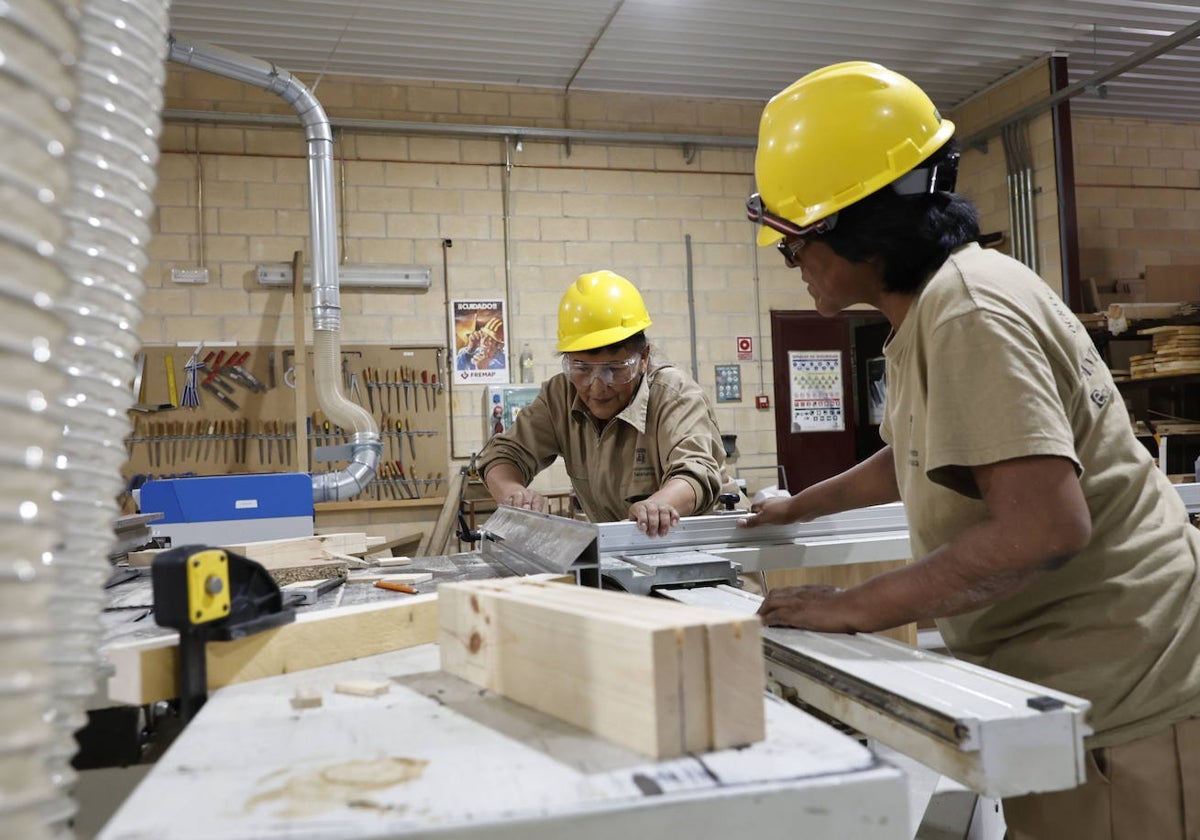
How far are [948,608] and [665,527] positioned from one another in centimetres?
90

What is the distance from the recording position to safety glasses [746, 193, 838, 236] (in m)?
1.40

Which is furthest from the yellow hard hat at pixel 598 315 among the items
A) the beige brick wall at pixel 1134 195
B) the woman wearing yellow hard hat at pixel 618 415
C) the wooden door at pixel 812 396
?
the beige brick wall at pixel 1134 195

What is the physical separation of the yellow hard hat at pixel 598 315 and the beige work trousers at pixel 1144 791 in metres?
1.86

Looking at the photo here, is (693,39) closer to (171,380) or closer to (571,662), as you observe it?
(171,380)

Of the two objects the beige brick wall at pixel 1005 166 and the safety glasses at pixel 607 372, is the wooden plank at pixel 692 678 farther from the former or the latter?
the beige brick wall at pixel 1005 166

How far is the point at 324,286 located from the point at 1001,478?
4.15 m

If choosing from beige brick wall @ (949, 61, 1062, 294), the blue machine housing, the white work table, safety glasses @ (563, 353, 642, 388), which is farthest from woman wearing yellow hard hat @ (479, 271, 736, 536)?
beige brick wall @ (949, 61, 1062, 294)

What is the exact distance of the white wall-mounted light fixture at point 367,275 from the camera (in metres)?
5.70

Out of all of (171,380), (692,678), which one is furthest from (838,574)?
(171,380)

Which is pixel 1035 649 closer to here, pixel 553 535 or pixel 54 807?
pixel 553 535

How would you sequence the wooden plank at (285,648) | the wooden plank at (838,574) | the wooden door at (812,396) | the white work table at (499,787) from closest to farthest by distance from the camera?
the white work table at (499,787)
the wooden plank at (285,648)
the wooden plank at (838,574)
the wooden door at (812,396)

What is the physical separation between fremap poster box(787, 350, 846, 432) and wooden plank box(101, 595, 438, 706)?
18.0 feet

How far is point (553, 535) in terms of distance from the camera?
1747 mm

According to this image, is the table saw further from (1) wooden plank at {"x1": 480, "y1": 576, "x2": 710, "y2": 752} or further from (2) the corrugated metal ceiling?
(2) the corrugated metal ceiling
